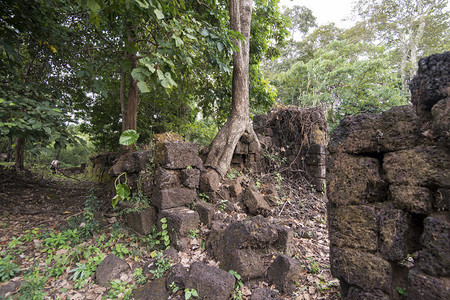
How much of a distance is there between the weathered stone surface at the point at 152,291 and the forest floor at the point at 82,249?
0.10 meters

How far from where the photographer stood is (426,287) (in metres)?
1.46

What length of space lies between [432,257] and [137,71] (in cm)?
330

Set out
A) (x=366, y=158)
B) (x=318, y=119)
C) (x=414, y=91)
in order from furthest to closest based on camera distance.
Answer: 1. (x=318, y=119)
2. (x=366, y=158)
3. (x=414, y=91)

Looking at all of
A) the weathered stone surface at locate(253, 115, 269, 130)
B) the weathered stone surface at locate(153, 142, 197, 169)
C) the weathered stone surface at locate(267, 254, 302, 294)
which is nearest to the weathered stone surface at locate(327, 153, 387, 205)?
the weathered stone surface at locate(267, 254, 302, 294)

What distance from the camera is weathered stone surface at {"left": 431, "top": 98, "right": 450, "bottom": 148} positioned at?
4.74 feet

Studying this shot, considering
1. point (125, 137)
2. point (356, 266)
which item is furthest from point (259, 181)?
point (356, 266)

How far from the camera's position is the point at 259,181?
546cm

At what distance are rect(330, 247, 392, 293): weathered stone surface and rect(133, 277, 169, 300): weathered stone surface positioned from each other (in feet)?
5.91

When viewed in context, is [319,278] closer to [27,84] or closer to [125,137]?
[125,137]

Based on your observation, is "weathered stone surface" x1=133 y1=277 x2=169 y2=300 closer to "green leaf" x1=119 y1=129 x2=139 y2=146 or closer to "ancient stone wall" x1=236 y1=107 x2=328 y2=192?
"green leaf" x1=119 y1=129 x2=139 y2=146

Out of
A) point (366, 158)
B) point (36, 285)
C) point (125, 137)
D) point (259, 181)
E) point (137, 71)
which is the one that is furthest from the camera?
point (259, 181)

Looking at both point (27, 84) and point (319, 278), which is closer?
point (319, 278)

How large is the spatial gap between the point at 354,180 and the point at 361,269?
0.73 metres

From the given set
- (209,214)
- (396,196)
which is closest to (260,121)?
(209,214)
